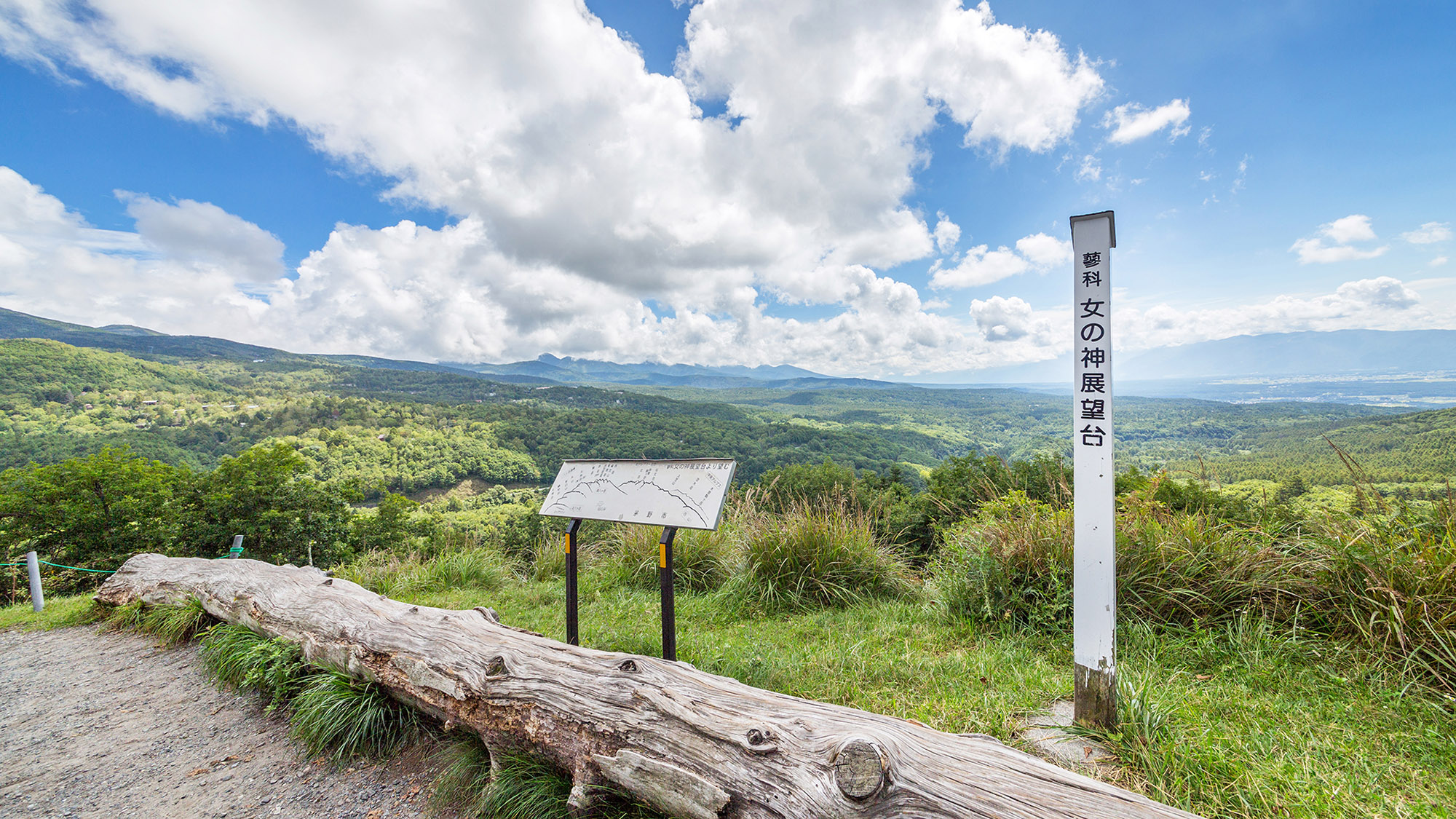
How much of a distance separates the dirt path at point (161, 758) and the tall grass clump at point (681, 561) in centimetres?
310

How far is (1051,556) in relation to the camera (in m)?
3.80

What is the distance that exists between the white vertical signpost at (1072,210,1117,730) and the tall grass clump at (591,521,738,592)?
3643 mm

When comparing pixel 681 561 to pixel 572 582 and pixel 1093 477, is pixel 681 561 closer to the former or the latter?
pixel 572 582

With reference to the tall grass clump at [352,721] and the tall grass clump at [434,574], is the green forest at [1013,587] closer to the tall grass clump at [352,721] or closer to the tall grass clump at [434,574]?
the tall grass clump at [434,574]

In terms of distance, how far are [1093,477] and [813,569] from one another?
3065 mm

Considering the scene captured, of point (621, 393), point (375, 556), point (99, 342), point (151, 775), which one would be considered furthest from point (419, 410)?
point (99, 342)

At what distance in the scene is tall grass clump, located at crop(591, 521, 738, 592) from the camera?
5.57 meters

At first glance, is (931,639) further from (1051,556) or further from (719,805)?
(719,805)

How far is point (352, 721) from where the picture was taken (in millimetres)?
2812

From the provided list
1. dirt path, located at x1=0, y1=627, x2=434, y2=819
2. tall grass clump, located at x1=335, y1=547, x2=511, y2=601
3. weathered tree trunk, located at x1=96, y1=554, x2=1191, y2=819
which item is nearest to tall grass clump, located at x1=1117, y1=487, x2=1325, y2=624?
weathered tree trunk, located at x1=96, y1=554, x2=1191, y2=819

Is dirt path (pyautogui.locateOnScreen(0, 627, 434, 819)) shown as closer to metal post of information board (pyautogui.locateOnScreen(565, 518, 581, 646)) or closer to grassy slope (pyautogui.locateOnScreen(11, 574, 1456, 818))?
metal post of information board (pyautogui.locateOnScreen(565, 518, 581, 646))

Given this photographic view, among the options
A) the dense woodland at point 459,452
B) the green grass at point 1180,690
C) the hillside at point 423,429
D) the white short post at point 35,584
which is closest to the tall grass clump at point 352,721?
the green grass at point 1180,690

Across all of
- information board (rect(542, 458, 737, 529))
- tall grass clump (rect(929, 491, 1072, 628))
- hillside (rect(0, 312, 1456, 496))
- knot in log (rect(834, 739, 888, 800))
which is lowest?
hillside (rect(0, 312, 1456, 496))

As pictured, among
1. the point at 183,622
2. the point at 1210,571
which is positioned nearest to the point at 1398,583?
the point at 1210,571
